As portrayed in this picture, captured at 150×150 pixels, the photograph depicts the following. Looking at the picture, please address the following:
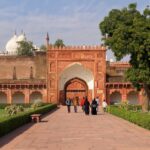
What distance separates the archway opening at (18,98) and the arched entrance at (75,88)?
4.21m

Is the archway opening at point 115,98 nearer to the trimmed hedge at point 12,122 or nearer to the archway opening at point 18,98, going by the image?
the archway opening at point 18,98

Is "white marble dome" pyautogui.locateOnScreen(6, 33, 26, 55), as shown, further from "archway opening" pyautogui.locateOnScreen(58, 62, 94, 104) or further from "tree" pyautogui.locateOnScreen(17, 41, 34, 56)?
"archway opening" pyautogui.locateOnScreen(58, 62, 94, 104)

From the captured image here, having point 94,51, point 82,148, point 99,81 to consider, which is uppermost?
point 94,51

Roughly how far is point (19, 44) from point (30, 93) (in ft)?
63.0

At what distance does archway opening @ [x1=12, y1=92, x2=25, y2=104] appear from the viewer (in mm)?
43500

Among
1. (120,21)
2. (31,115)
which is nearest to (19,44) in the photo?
(120,21)

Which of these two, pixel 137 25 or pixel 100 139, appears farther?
pixel 137 25

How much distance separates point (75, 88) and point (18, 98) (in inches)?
214

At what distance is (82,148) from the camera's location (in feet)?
30.5

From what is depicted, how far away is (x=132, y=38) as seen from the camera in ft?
83.4

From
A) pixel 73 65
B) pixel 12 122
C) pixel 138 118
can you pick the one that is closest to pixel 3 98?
pixel 73 65

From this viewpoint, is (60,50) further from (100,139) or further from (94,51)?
(100,139)

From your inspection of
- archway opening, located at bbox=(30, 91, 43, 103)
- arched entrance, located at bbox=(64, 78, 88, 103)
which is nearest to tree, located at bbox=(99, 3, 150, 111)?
arched entrance, located at bbox=(64, 78, 88, 103)

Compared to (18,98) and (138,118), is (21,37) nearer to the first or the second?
(18,98)
